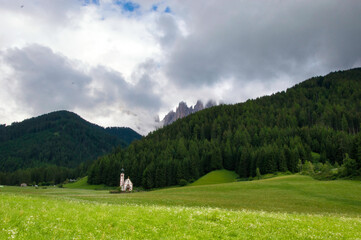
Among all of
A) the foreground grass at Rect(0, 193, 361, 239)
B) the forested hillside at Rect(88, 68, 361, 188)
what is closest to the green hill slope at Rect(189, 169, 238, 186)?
the forested hillside at Rect(88, 68, 361, 188)

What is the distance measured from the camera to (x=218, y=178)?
133750 mm

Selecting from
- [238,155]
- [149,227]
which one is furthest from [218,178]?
[149,227]

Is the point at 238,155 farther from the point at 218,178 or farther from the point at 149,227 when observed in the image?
the point at 149,227

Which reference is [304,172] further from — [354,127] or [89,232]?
[354,127]

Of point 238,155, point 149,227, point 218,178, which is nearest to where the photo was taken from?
point 149,227

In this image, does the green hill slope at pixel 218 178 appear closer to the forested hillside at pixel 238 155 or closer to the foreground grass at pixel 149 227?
the forested hillside at pixel 238 155

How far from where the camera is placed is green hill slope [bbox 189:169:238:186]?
129 metres

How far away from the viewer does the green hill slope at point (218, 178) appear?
129m

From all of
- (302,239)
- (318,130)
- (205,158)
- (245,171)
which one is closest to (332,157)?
(318,130)

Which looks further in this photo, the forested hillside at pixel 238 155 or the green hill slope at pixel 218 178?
the green hill slope at pixel 218 178

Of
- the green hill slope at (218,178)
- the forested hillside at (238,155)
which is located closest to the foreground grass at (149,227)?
the forested hillside at (238,155)

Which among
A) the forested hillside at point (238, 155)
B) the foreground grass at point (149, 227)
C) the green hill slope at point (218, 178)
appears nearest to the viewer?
the foreground grass at point (149, 227)

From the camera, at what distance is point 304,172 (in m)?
95.7

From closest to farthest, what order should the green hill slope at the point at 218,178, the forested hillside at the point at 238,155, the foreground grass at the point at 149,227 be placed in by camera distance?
1. the foreground grass at the point at 149,227
2. the forested hillside at the point at 238,155
3. the green hill slope at the point at 218,178
